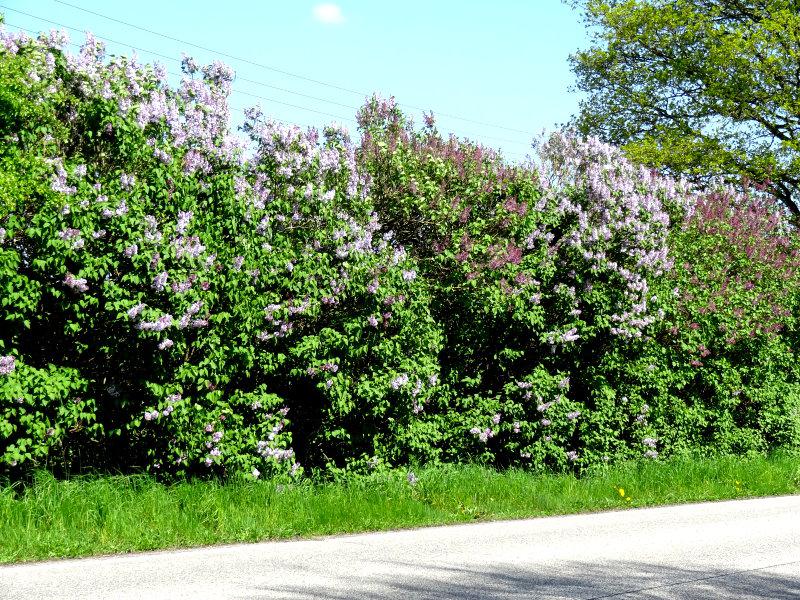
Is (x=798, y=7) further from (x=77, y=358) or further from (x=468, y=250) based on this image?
(x=77, y=358)

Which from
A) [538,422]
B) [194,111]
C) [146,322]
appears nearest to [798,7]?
[538,422]

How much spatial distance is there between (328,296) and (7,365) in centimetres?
Answer: 371

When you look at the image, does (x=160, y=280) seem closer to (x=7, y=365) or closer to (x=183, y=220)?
(x=183, y=220)

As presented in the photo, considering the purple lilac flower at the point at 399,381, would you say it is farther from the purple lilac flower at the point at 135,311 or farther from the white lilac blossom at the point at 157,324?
the purple lilac flower at the point at 135,311

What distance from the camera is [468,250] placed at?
13.1 m

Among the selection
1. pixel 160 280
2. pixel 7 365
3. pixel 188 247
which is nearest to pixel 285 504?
pixel 160 280

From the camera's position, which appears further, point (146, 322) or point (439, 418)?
point (439, 418)

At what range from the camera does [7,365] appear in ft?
30.6

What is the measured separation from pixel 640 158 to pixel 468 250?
631 inches

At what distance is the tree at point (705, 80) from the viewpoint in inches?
1072

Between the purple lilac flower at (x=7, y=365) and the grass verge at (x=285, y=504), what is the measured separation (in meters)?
1.14

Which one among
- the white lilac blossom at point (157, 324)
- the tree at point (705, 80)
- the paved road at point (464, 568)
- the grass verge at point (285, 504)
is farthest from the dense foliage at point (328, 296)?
the tree at point (705, 80)

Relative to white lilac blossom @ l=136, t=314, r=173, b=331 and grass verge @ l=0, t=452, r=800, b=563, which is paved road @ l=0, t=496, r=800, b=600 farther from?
white lilac blossom @ l=136, t=314, r=173, b=331

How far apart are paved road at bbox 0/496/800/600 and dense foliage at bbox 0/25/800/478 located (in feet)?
8.02
